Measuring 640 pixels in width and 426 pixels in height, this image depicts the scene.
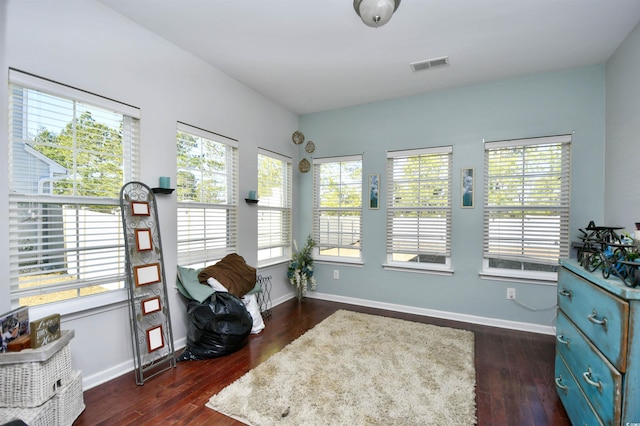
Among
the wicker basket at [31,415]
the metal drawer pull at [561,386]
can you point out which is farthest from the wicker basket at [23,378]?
the metal drawer pull at [561,386]

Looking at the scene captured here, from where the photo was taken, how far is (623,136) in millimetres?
2660

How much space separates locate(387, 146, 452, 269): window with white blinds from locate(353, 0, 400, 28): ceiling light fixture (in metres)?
2.32

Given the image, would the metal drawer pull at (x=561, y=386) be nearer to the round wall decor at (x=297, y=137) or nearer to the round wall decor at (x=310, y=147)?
the round wall decor at (x=310, y=147)

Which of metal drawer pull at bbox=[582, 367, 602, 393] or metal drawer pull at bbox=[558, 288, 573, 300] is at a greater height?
metal drawer pull at bbox=[558, 288, 573, 300]

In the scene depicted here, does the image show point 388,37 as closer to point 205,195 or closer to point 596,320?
point 205,195

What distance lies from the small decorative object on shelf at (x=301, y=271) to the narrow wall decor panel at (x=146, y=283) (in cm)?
195

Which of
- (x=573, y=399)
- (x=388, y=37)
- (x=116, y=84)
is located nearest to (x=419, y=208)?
(x=388, y=37)

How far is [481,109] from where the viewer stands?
358cm

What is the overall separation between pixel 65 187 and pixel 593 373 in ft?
11.2

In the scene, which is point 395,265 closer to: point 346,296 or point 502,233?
point 346,296

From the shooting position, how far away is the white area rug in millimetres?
1903

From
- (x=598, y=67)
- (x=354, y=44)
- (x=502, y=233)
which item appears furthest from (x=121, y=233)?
(x=598, y=67)

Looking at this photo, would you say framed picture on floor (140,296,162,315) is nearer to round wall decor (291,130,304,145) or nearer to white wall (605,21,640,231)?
round wall decor (291,130,304,145)

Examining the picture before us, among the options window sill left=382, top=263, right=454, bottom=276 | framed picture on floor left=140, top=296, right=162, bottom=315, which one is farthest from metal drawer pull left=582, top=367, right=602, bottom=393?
framed picture on floor left=140, top=296, right=162, bottom=315
